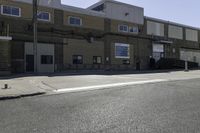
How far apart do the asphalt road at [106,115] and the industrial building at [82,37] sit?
61.7 feet

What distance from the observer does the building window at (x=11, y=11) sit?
3524 cm

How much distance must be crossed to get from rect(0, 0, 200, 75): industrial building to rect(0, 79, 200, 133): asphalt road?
18810 millimetres

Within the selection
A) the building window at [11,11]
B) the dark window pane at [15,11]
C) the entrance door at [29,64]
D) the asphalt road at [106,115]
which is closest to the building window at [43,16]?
the building window at [11,11]

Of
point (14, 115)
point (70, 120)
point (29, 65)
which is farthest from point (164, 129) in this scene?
point (29, 65)

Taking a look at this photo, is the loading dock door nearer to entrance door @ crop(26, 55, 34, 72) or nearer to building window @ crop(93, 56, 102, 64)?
building window @ crop(93, 56, 102, 64)

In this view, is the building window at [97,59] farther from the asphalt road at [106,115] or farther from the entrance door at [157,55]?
the asphalt road at [106,115]

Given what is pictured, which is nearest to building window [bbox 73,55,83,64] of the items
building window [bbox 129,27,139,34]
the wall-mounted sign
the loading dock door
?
building window [bbox 129,27,139,34]

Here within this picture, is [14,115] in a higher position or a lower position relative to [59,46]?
lower

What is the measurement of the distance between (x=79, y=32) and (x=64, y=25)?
95.5 inches

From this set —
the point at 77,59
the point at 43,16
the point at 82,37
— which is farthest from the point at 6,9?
the point at 77,59

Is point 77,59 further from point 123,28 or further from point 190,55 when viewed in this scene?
point 190,55

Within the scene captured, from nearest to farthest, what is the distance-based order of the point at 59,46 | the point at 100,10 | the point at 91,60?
the point at 59,46, the point at 91,60, the point at 100,10

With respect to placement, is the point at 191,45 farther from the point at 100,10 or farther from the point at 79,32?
the point at 79,32

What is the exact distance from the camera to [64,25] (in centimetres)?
4016
